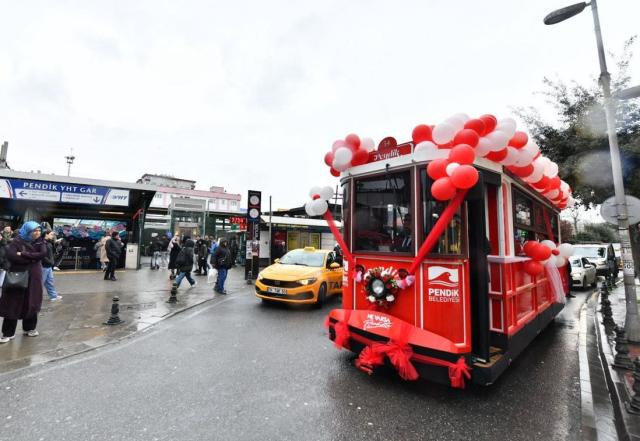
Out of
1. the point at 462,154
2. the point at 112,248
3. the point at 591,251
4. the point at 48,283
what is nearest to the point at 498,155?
the point at 462,154

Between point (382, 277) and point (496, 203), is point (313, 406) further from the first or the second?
point (496, 203)

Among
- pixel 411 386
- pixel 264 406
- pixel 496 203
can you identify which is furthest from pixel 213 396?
pixel 496 203

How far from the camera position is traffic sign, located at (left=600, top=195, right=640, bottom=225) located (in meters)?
5.52

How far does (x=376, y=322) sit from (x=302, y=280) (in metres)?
4.22

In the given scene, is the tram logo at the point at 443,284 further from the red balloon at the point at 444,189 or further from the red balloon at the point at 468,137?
the red balloon at the point at 468,137

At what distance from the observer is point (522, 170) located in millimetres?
4227

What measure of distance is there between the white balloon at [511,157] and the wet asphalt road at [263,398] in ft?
8.87

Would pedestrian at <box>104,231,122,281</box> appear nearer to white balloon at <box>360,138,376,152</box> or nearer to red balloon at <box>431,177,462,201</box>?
white balloon at <box>360,138,376,152</box>

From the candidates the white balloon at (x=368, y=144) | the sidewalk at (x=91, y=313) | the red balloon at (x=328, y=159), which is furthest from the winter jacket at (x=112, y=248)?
the white balloon at (x=368, y=144)

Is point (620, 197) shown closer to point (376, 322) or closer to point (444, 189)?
point (444, 189)

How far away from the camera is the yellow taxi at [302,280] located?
7.72 meters

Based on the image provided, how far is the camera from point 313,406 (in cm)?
321

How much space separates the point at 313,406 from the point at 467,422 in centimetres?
148

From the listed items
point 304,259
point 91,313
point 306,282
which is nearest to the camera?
point 91,313
